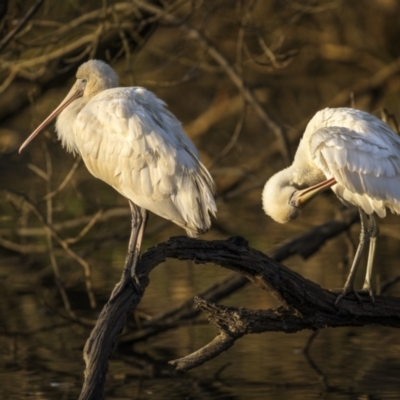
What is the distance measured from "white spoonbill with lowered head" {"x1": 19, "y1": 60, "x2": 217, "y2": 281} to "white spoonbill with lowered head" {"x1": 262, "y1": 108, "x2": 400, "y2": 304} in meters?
0.71

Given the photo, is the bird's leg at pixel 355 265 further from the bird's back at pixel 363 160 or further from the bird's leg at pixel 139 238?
the bird's leg at pixel 139 238

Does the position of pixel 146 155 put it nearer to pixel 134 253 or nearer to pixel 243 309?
pixel 134 253

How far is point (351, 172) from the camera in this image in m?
6.67

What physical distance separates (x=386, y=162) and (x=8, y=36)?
4.17m

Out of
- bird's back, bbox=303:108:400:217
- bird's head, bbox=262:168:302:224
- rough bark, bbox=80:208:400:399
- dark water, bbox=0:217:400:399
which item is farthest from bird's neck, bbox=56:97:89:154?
dark water, bbox=0:217:400:399

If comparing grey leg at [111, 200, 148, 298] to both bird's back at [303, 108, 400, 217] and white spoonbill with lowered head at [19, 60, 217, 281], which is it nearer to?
white spoonbill with lowered head at [19, 60, 217, 281]

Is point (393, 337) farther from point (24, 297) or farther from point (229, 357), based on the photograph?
point (24, 297)

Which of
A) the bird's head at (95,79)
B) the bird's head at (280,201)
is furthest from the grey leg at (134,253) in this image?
the bird's head at (95,79)

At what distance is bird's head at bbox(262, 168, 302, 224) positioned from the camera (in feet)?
22.6

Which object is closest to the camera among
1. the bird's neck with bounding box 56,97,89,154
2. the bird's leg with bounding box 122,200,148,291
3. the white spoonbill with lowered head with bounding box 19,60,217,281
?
the bird's leg with bounding box 122,200,148,291

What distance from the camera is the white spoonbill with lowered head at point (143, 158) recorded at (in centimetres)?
631

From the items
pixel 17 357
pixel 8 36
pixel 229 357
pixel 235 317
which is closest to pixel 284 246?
pixel 229 357

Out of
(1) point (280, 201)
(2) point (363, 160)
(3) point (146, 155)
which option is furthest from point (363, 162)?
(3) point (146, 155)

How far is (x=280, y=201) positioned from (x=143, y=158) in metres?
0.90
